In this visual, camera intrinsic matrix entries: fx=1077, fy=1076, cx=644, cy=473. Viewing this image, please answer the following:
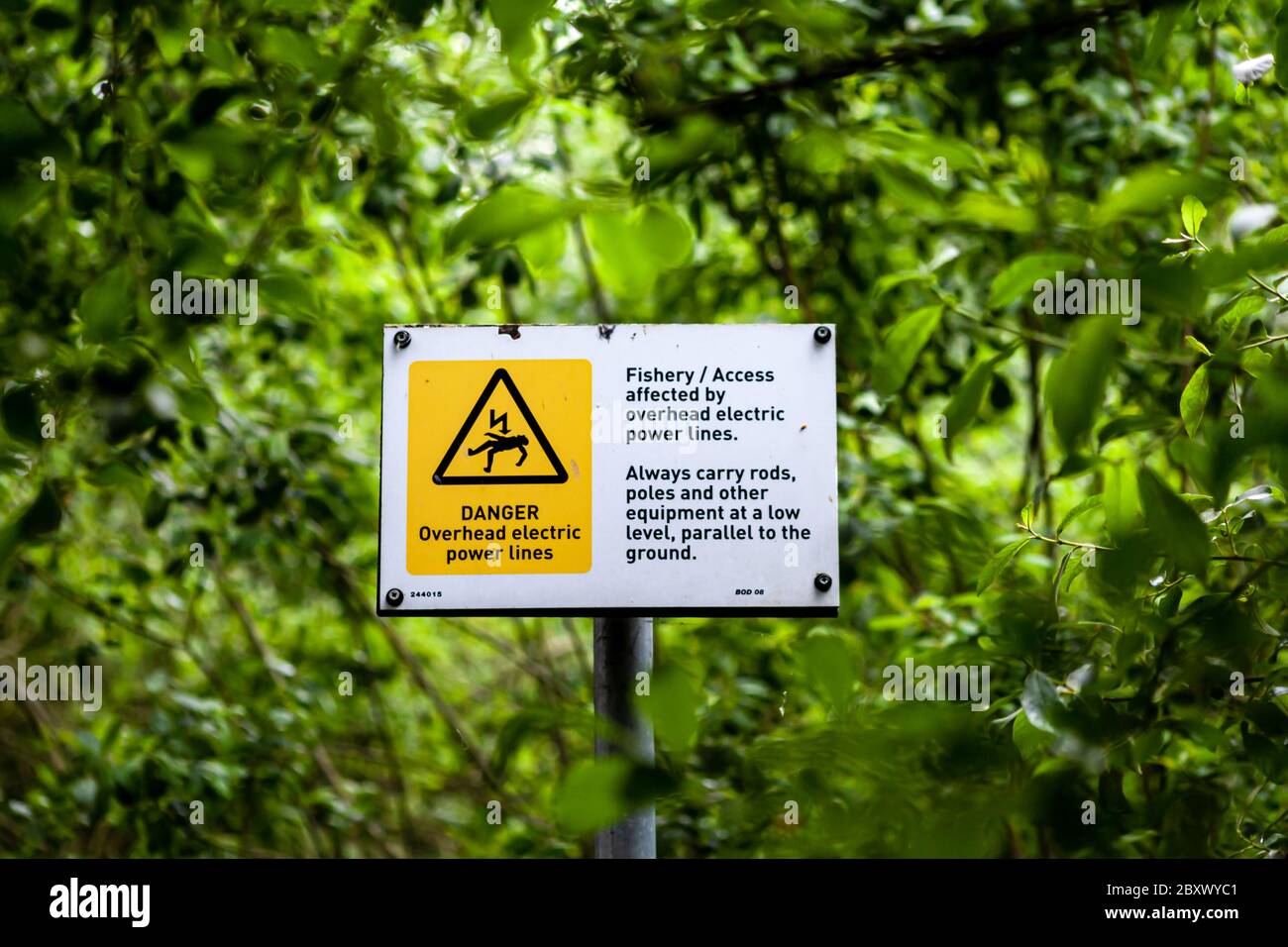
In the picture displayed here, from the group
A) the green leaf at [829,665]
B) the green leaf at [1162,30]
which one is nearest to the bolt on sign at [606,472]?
the green leaf at [829,665]

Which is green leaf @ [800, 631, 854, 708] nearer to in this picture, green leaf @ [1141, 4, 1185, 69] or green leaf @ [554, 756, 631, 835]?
green leaf @ [554, 756, 631, 835]

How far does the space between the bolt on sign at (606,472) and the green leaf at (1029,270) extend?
203 millimetres

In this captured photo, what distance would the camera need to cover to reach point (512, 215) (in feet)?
2.17

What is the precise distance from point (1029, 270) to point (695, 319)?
6.95ft

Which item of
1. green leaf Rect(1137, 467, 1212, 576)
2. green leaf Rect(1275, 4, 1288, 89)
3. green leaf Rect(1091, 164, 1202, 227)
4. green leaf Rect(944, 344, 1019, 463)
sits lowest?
green leaf Rect(1137, 467, 1212, 576)

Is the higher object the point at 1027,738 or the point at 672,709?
the point at 672,709

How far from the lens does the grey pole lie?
1070mm

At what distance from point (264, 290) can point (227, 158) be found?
21cm

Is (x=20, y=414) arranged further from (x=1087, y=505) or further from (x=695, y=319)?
(x=695, y=319)

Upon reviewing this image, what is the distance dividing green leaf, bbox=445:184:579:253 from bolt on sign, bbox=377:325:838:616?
18.1 inches

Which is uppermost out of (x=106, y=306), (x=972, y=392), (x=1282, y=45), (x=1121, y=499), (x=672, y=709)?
(x=1282, y=45)

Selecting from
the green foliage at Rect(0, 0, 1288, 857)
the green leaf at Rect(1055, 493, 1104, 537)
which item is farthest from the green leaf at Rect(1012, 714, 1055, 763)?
the green leaf at Rect(1055, 493, 1104, 537)

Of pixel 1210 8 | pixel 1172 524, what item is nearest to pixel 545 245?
pixel 1172 524
